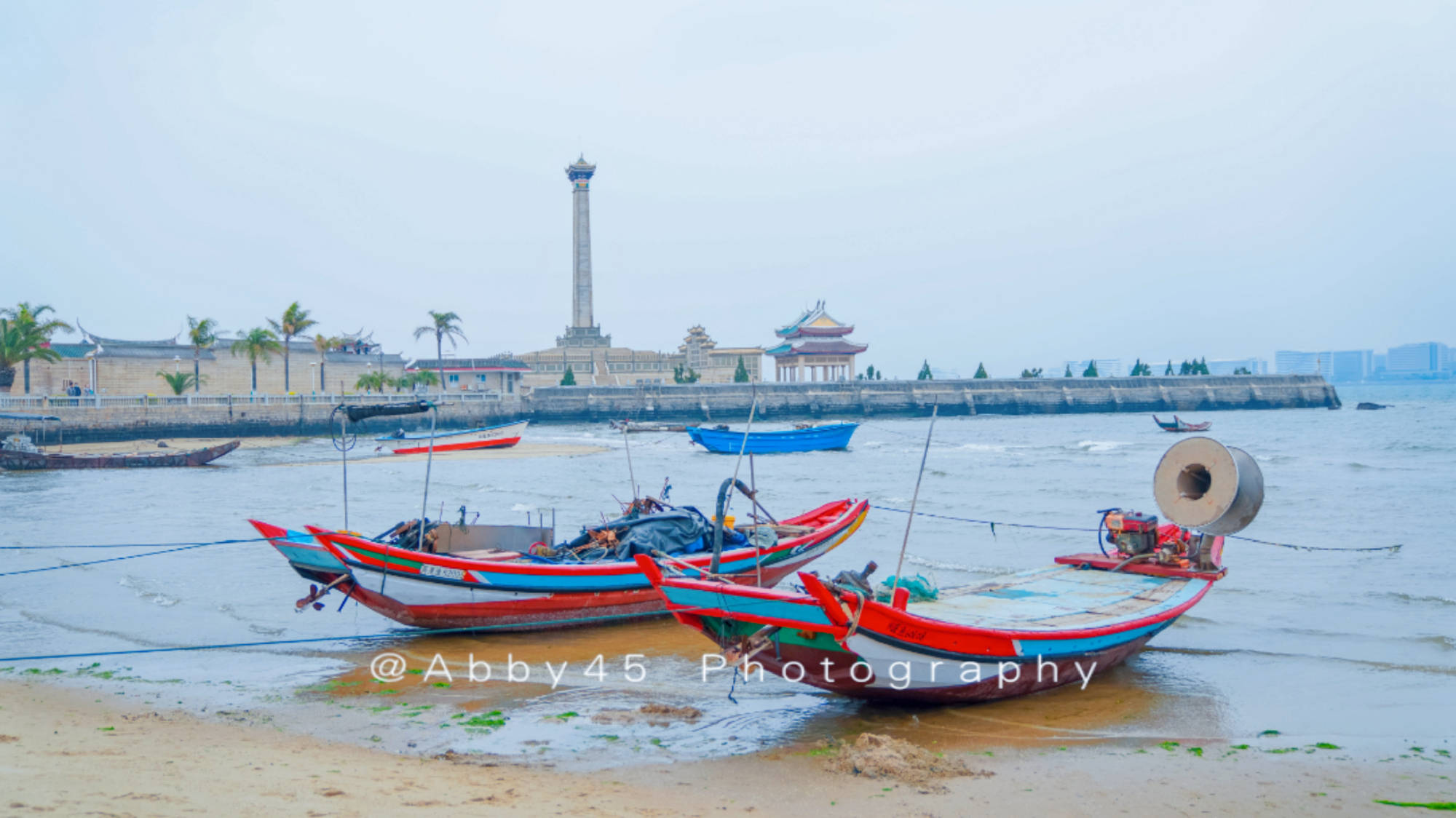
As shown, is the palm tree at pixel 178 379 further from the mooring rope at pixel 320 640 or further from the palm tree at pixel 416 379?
the mooring rope at pixel 320 640

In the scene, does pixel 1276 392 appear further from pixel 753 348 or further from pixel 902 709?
→ pixel 902 709

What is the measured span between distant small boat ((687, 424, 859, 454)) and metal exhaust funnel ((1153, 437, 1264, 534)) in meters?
31.2

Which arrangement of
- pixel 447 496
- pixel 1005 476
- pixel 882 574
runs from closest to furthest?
pixel 882 574, pixel 447 496, pixel 1005 476

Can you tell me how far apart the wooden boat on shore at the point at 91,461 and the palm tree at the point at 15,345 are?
12061 mm

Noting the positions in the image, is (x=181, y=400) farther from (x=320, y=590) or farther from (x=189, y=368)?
(x=320, y=590)

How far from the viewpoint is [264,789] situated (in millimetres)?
5531

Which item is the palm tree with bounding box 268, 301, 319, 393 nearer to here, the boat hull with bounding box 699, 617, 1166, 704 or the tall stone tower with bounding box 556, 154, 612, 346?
the tall stone tower with bounding box 556, 154, 612, 346

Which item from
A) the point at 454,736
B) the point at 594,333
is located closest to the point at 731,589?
the point at 454,736

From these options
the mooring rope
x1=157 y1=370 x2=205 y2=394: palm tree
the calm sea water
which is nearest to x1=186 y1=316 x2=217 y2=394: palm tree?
x1=157 y1=370 x2=205 y2=394: palm tree

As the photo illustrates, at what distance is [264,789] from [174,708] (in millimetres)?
2778

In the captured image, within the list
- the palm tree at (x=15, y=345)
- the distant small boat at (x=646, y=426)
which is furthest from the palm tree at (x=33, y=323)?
the distant small boat at (x=646, y=426)

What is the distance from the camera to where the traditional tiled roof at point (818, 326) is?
72.6 metres

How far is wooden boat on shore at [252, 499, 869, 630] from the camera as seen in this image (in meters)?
9.71

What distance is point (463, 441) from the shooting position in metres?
40.7
